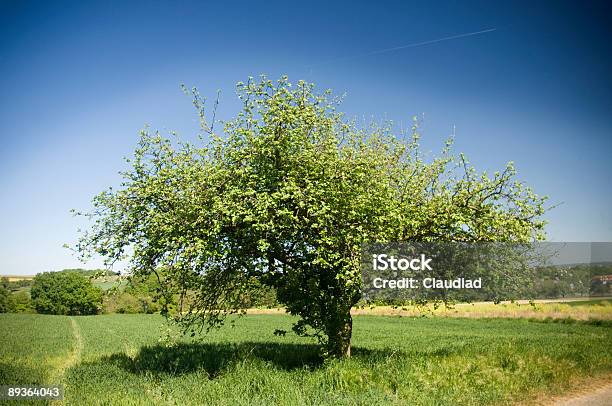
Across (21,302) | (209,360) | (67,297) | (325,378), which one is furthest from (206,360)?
(21,302)

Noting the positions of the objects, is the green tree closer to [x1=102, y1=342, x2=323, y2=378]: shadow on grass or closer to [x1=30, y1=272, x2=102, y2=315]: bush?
[x1=102, y1=342, x2=323, y2=378]: shadow on grass

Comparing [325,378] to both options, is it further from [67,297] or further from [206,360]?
[67,297]

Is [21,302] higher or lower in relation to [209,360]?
lower

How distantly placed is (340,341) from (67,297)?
115 m

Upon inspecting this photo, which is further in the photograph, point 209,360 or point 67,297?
point 67,297

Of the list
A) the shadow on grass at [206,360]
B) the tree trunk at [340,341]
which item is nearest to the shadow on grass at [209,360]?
the shadow on grass at [206,360]

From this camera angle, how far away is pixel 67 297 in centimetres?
10944

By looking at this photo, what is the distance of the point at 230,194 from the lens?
12.8m

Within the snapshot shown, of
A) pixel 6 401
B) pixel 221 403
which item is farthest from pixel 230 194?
pixel 6 401

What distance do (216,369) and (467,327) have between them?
1236 inches

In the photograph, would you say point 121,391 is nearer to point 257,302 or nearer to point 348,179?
point 257,302

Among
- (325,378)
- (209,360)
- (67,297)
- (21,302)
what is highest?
(325,378)

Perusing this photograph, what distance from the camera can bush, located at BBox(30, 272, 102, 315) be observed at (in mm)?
108812

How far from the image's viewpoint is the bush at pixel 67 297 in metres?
109
